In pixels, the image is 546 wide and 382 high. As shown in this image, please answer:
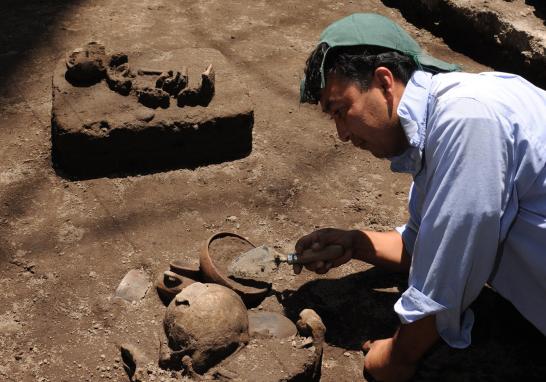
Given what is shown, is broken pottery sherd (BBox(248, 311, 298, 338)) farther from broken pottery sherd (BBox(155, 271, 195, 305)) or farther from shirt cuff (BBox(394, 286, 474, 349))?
shirt cuff (BBox(394, 286, 474, 349))

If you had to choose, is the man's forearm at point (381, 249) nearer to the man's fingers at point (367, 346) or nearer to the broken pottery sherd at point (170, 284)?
the man's fingers at point (367, 346)

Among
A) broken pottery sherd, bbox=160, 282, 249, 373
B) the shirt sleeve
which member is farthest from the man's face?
broken pottery sherd, bbox=160, 282, 249, 373

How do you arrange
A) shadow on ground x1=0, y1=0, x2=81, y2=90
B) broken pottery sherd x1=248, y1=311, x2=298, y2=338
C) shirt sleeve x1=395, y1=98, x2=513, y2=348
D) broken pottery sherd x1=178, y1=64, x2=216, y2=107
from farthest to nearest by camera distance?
shadow on ground x1=0, y1=0, x2=81, y2=90 → broken pottery sherd x1=178, y1=64, x2=216, y2=107 → broken pottery sherd x1=248, y1=311, x2=298, y2=338 → shirt sleeve x1=395, y1=98, x2=513, y2=348

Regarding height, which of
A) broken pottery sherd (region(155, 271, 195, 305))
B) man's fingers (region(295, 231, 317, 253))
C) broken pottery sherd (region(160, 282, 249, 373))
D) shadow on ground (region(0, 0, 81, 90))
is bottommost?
shadow on ground (region(0, 0, 81, 90))

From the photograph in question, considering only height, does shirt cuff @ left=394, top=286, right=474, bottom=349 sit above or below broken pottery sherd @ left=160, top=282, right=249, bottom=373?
above

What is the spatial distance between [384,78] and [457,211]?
1.87 ft

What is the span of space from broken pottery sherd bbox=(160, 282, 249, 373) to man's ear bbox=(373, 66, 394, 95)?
111 cm

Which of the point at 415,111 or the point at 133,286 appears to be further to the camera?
the point at 133,286

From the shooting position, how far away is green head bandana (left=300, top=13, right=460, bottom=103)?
2725 mm

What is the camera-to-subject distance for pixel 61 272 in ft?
12.3

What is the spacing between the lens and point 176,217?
13.6 ft

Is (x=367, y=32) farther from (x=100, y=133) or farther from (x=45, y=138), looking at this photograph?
(x=45, y=138)

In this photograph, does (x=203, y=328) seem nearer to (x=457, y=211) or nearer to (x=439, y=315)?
(x=439, y=315)

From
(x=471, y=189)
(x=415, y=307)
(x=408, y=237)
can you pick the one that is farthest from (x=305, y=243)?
(x=471, y=189)
